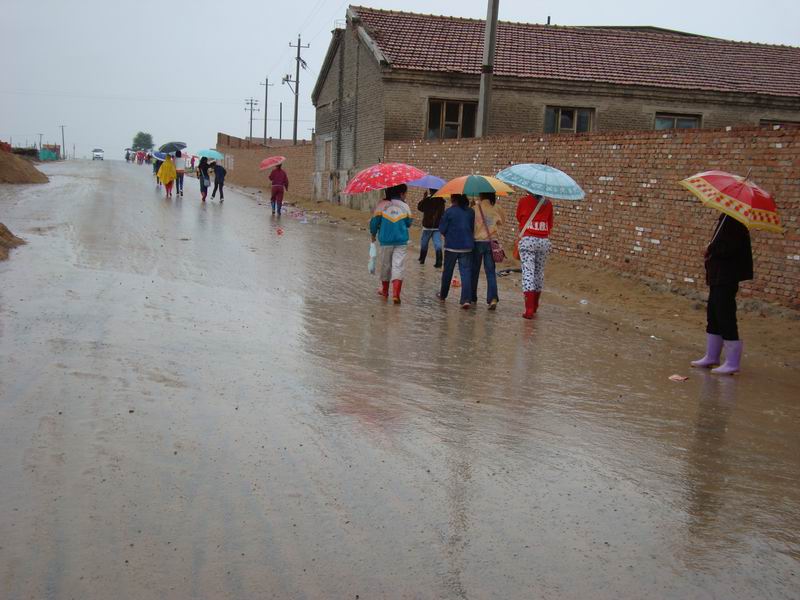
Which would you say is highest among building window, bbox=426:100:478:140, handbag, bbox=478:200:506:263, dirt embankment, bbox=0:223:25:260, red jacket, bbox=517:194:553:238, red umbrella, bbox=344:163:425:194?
building window, bbox=426:100:478:140

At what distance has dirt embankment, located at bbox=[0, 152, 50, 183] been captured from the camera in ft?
109

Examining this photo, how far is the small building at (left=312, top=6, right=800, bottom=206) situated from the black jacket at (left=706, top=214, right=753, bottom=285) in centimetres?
2107

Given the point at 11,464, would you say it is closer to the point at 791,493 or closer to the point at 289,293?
the point at 791,493

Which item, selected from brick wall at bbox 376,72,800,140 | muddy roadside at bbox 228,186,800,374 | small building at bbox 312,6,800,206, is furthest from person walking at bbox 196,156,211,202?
muddy roadside at bbox 228,186,800,374

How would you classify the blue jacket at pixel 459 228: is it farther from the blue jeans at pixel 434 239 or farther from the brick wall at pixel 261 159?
the brick wall at pixel 261 159

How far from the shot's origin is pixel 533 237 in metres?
10.3

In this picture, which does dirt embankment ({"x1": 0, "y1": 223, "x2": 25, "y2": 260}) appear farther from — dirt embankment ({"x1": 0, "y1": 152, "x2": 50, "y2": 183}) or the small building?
dirt embankment ({"x1": 0, "y1": 152, "x2": 50, "y2": 183})

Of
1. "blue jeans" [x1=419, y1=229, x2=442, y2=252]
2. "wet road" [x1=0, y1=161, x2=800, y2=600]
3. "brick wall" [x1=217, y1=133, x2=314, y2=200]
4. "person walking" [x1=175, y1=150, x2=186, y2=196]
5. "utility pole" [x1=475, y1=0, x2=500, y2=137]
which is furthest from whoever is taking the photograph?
"brick wall" [x1=217, y1=133, x2=314, y2=200]

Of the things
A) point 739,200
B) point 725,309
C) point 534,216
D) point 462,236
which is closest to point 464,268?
point 462,236

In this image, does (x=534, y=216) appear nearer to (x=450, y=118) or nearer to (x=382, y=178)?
(x=382, y=178)

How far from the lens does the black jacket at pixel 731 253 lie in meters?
7.72

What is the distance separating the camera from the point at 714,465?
17.4 ft

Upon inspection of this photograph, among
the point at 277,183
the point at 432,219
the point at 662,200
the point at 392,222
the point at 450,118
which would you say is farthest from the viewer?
the point at 450,118

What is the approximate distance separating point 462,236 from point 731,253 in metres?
3.83
